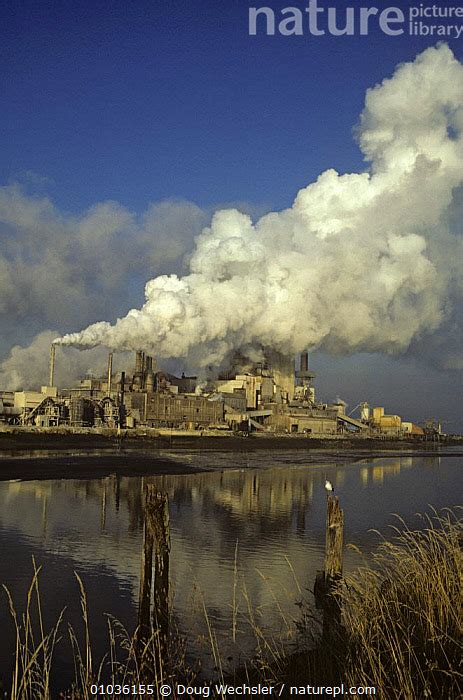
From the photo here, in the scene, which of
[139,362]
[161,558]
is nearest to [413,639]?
[161,558]

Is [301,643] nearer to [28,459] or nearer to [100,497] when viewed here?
[100,497]

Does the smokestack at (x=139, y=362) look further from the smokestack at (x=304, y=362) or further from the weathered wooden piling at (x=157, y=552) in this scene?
the weathered wooden piling at (x=157, y=552)

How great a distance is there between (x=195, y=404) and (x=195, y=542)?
232 ft

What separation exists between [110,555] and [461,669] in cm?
1024

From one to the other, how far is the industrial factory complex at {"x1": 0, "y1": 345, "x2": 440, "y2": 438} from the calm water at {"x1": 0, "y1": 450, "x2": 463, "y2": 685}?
4146 centimetres

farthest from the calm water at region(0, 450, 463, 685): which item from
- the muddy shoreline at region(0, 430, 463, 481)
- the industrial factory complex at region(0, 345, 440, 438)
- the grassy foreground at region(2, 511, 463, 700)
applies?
the industrial factory complex at region(0, 345, 440, 438)

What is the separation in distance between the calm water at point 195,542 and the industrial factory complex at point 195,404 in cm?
4146

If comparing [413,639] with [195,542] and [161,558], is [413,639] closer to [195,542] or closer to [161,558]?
[161,558]

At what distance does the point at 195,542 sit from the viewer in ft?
50.8

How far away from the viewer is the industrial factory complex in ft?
235

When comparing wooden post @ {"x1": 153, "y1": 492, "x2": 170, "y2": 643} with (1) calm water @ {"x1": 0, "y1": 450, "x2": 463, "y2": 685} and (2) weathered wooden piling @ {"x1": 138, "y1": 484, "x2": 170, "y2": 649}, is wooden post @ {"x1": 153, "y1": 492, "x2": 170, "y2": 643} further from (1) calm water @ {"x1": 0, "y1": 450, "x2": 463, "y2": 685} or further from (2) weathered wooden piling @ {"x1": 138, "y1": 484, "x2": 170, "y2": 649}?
(1) calm water @ {"x1": 0, "y1": 450, "x2": 463, "y2": 685}

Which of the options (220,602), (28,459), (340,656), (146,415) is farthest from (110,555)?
(146,415)

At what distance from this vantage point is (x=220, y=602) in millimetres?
10250

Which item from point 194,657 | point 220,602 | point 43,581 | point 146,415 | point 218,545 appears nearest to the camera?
point 194,657
